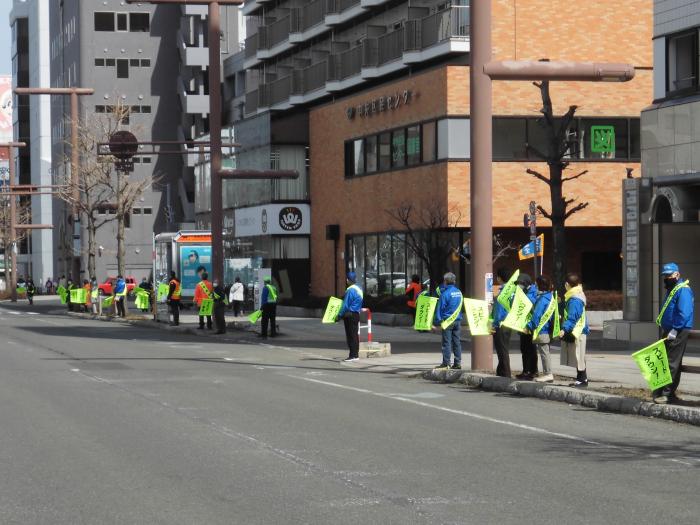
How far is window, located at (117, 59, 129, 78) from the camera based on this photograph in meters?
104

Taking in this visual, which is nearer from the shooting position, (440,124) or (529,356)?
(529,356)

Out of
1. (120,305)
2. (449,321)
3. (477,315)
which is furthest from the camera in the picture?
(120,305)

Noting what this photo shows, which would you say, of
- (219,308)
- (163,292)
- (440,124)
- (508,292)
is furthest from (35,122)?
(508,292)

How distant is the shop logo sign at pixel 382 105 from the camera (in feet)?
164

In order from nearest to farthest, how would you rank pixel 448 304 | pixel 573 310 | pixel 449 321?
pixel 573 310 → pixel 449 321 → pixel 448 304

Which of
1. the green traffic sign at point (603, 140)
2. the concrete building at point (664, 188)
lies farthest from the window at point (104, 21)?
the concrete building at point (664, 188)

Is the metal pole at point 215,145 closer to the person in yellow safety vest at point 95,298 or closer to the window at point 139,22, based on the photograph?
the person in yellow safety vest at point 95,298

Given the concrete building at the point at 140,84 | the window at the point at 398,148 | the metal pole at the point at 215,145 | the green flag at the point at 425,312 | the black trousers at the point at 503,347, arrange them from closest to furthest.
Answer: the black trousers at the point at 503,347 < the green flag at the point at 425,312 < the metal pole at the point at 215,145 < the window at the point at 398,148 < the concrete building at the point at 140,84

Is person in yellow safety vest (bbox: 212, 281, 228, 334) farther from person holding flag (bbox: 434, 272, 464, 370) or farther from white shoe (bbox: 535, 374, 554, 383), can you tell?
white shoe (bbox: 535, 374, 554, 383)

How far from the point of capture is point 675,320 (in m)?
16.7

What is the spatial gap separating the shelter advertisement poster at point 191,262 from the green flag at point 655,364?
4343cm

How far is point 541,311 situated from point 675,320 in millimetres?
3824

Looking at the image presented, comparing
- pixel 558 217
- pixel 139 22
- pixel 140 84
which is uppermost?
pixel 139 22

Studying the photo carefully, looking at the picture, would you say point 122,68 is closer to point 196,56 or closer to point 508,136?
point 196,56
